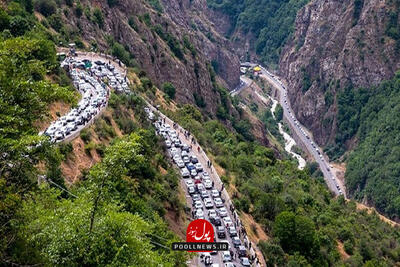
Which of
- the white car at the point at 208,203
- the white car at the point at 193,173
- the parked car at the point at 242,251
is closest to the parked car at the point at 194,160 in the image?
the white car at the point at 193,173

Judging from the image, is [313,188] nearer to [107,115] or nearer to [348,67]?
[107,115]

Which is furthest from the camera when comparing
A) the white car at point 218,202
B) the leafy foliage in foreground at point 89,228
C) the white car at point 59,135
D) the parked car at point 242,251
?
the white car at point 218,202

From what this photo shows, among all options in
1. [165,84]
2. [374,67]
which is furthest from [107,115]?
[374,67]

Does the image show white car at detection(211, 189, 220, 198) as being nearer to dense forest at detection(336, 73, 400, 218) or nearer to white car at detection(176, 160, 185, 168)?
white car at detection(176, 160, 185, 168)

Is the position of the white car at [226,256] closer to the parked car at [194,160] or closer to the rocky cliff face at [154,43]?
the parked car at [194,160]

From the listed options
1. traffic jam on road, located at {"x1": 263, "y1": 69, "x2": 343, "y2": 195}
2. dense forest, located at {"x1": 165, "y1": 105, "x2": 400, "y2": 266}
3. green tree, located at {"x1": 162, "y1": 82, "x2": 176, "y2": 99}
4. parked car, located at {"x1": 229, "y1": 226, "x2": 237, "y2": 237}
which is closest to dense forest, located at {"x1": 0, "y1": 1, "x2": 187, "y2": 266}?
parked car, located at {"x1": 229, "y1": 226, "x2": 237, "y2": 237}

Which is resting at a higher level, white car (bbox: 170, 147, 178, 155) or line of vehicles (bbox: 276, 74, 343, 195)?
white car (bbox: 170, 147, 178, 155)
